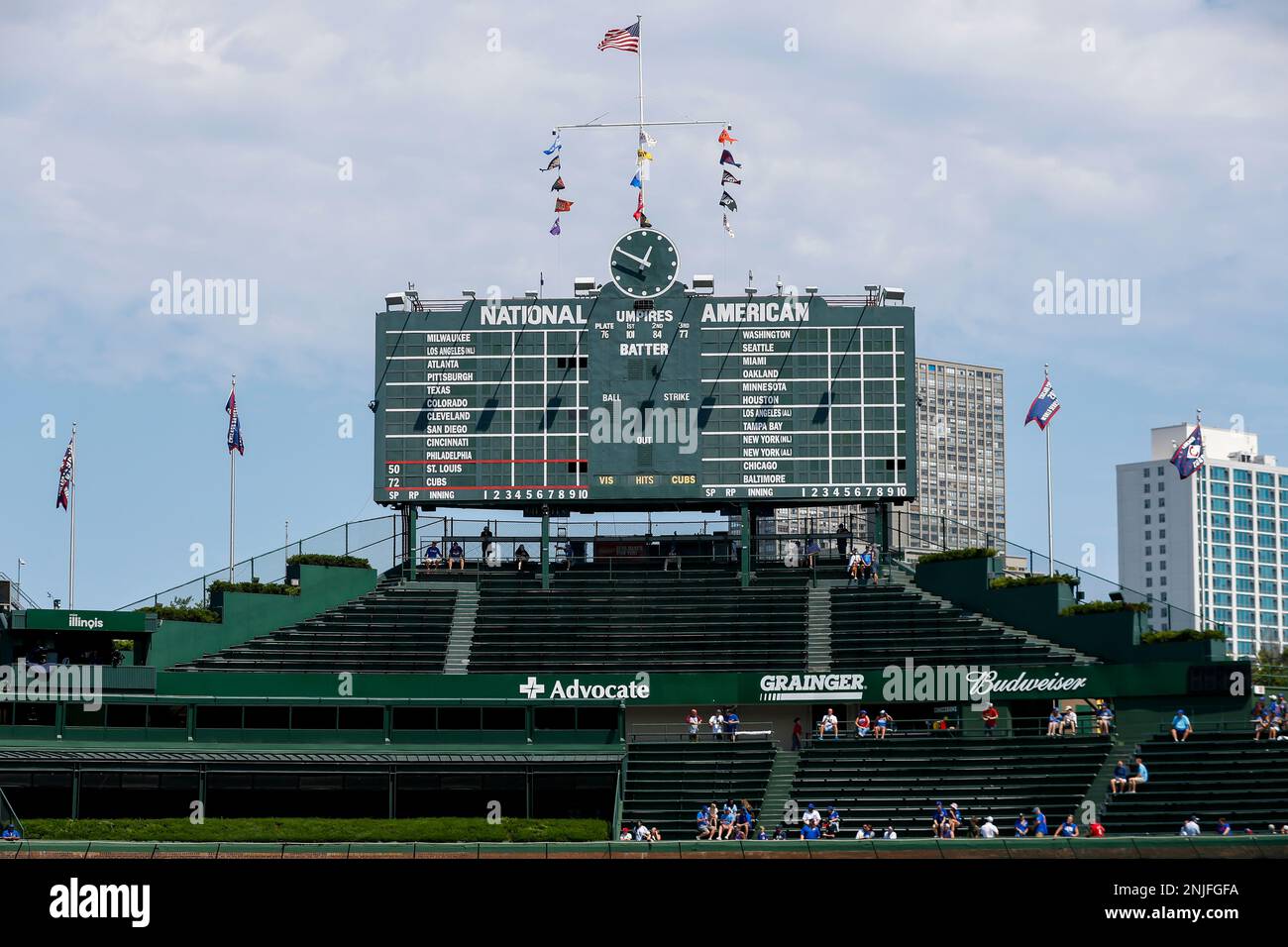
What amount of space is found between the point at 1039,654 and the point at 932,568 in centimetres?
718

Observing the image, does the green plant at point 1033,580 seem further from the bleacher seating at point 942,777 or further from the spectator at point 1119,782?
the spectator at point 1119,782

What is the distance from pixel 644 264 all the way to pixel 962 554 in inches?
627

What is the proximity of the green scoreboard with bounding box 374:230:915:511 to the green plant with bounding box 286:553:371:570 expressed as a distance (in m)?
3.85

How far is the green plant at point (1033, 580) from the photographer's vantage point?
55.2 metres

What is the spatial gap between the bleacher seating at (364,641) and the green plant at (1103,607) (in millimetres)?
21967

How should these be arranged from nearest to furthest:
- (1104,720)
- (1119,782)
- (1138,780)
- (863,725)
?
(1138,780)
(1119,782)
(1104,720)
(863,725)

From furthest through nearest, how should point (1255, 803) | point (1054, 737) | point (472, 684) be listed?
point (472, 684) < point (1054, 737) < point (1255, 803)

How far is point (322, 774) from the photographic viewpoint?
4975cm

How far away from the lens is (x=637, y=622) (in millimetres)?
57406

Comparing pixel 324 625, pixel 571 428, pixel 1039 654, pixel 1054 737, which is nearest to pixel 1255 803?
pixel 1054 737

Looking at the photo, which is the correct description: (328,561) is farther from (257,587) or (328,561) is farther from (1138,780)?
(1138,780)

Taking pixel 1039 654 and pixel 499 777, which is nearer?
pixel 499 777

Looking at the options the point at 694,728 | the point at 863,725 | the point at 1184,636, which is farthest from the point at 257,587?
the point at 1184,636
